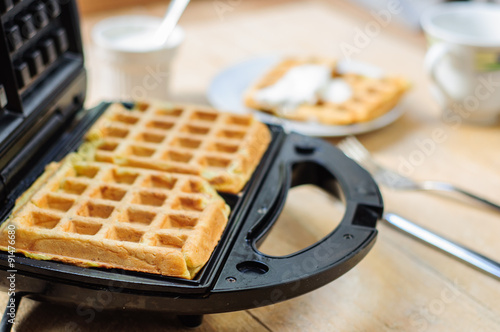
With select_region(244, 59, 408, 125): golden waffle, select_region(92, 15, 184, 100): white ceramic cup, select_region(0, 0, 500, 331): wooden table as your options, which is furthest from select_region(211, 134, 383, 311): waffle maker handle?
select_region(92, 15, 184, 100): white ceramic cup

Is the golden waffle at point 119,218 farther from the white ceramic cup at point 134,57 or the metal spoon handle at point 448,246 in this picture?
the white ceramic cup at point 134,57

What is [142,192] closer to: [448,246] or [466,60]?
[448,246]

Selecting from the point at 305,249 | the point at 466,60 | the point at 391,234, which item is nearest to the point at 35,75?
the point at 305,249

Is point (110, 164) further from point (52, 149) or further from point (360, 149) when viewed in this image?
point (360, 149)

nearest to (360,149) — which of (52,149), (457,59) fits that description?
(457,59)

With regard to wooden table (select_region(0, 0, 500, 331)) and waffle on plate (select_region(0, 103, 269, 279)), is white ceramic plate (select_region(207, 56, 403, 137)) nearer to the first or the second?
wooden table (select_region(0, 0, 500, 331))

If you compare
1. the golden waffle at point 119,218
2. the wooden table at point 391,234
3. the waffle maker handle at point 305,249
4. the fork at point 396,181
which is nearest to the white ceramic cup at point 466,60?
the wooden table at point 391,234
